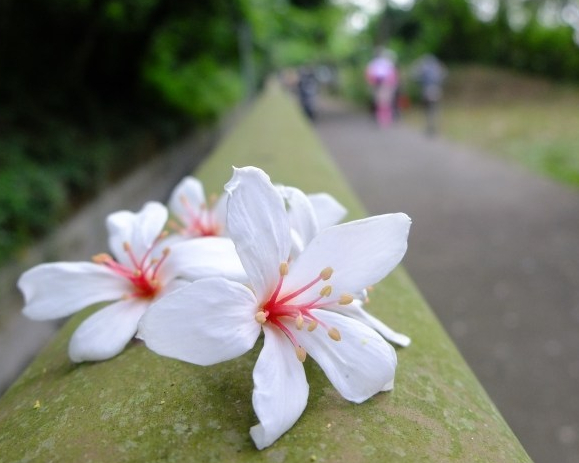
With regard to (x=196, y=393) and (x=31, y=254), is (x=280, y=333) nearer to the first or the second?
(x=196, y=393)

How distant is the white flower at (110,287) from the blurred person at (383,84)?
12.2 metres

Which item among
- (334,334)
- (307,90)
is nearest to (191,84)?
(334,334)

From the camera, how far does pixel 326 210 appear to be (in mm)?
1032

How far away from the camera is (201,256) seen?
0.87m

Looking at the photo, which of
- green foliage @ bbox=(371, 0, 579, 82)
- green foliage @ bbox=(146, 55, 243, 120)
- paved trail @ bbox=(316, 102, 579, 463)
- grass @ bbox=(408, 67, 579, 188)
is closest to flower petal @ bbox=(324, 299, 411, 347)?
paved trail @ bbox=(316, 102, 579, 463)

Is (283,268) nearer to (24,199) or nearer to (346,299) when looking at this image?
(346,299)

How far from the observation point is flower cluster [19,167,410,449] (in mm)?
703

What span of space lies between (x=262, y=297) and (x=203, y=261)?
4.7 inches

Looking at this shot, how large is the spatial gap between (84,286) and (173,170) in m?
6.86

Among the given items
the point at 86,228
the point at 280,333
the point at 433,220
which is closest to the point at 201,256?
the point at 280,333

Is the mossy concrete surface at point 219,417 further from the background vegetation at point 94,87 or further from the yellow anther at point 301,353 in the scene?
the background vegetation at point 94,87

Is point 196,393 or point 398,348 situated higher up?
point 196,393

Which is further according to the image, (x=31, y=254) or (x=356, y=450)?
(x=31, y=254)

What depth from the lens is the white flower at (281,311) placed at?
2.28 ft
